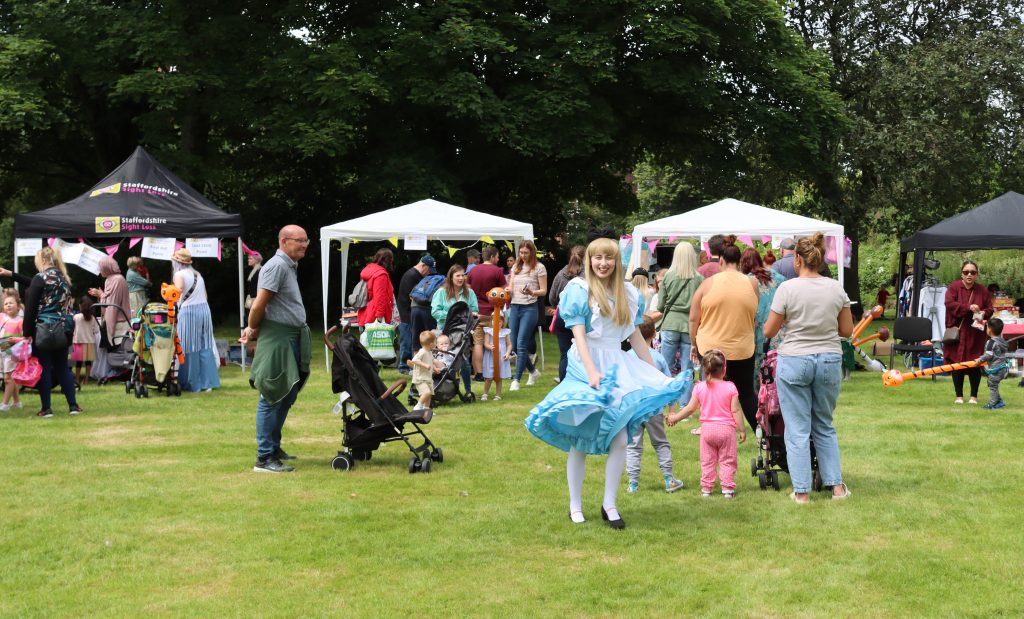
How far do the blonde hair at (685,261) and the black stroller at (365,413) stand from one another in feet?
10.5

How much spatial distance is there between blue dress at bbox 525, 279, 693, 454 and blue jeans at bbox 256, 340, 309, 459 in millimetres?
2505

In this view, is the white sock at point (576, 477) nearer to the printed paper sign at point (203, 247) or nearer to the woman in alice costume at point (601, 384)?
the woman in alice costume at point (601, 384)

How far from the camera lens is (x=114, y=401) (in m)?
13.1

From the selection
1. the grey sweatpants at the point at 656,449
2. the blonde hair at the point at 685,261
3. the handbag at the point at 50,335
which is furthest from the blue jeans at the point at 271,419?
the blonde hair at the point at 685,261

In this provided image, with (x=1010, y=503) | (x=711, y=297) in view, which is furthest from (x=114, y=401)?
(x=1010, y=503)

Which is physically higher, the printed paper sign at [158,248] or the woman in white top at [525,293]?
the printed paper sign at [158,248]

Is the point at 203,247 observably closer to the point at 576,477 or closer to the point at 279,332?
the point at 279,332

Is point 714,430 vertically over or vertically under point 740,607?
over

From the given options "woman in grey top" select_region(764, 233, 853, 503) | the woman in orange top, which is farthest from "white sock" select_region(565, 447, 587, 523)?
the woman in orange top

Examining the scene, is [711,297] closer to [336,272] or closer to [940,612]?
[940,612]

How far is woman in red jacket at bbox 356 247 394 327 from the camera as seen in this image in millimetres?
15203

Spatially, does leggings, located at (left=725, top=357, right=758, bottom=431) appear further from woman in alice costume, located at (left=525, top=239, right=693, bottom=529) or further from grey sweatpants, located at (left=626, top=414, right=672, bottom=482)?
woman in alice costume, located at (left=525, top=239, right=693, bottom=529)

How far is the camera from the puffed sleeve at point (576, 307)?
6.52 m

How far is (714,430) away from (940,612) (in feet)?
8.34
